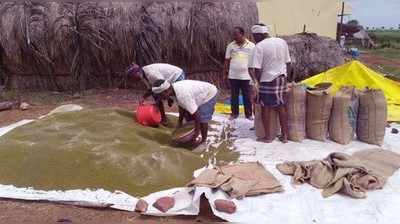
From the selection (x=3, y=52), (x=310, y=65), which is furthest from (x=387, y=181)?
(x=3, y=52)

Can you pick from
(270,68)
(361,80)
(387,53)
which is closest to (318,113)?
(270,68)

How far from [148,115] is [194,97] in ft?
2.55

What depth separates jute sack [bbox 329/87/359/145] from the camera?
5785 mm

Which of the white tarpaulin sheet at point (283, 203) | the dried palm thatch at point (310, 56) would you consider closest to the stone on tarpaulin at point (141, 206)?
the white tarpaulin sheet at point (283, 203)

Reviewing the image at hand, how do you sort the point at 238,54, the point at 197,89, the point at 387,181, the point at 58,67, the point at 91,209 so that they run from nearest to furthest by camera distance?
the point at 91,209, the point at 387,181, the point at 197,89, the point at 238,54, the point at 58,67

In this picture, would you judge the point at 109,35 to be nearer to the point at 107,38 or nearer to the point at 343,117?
the point at 107,38

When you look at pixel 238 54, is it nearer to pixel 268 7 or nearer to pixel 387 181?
pixel 387 181

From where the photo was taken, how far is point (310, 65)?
11.0 m

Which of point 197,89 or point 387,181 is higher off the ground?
point 197,89

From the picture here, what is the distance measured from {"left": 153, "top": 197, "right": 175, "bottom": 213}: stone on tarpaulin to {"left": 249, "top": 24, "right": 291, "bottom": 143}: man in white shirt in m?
2.05

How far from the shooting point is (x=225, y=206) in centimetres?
396

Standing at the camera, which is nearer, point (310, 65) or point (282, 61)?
point (282, 61)

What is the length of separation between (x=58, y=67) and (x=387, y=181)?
25.0ft

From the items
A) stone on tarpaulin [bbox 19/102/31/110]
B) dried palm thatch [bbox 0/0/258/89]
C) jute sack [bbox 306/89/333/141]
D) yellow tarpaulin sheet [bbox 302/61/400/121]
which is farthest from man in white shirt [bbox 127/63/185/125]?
dried palm thatch [bbox 0/0/258/89]
